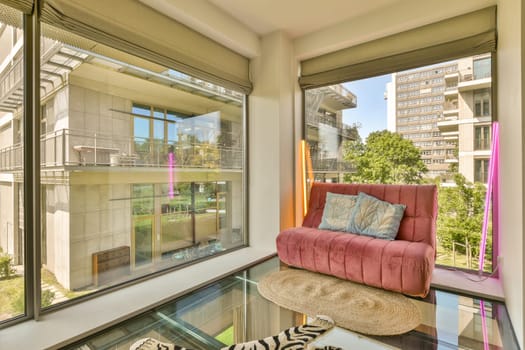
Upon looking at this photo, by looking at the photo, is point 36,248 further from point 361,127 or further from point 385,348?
point 361,127

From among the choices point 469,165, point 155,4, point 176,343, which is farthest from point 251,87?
point 176,343

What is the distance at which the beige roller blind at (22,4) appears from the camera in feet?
5.37

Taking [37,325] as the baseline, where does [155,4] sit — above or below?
above

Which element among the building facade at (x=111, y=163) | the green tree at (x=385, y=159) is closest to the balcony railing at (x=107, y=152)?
the building facade at (x=111, y=163)

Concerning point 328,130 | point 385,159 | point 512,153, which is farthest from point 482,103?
point 328,130

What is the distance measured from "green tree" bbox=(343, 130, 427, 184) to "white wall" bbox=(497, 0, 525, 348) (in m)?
0.80

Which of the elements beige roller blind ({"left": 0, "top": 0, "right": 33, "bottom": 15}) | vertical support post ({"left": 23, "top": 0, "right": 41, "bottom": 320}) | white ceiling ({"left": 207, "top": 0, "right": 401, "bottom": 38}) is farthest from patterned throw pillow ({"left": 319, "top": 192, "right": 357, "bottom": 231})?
beige roller blind ({"left": 0, "top": 0, "right": 33, "bottom": 15})

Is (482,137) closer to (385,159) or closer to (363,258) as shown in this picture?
(385,159)

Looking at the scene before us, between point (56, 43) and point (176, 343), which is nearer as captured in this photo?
point (176, 343)

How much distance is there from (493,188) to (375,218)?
102 centimetres

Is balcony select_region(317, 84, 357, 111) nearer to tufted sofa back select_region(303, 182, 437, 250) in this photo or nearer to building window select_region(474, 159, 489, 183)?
tufted sofa back select_region(303, 182, 437, 250)

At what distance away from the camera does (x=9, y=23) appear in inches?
67.9

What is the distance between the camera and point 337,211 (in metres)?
2.81

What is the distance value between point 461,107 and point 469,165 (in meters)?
0.57
